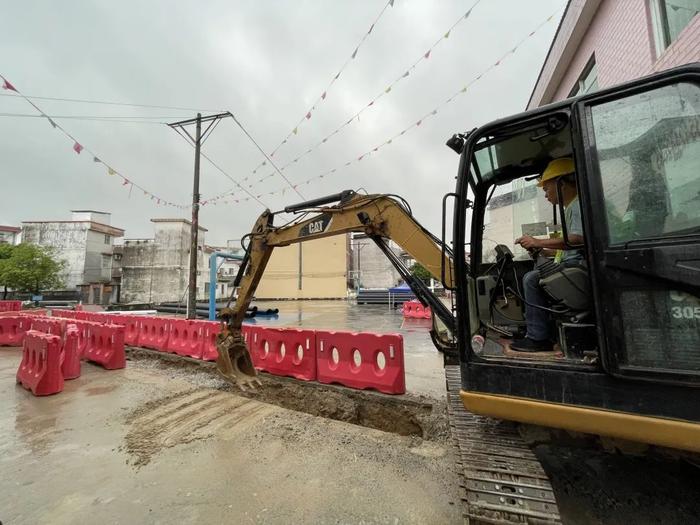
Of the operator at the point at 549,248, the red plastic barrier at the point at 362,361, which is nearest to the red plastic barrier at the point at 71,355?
the red plastic barrier at the point at 362,361

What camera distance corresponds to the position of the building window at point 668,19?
4488mm

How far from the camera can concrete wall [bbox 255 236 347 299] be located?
4197cm

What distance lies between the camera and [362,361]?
5.33m

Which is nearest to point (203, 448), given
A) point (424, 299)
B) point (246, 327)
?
point (424, 299)

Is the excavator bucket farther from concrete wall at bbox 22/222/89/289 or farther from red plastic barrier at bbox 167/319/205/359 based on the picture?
concrete wall at bbox 22/222/89/289

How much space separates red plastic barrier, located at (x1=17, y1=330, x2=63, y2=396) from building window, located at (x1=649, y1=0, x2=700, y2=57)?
409 inches

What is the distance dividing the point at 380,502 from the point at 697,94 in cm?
348

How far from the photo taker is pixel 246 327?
22.4 feet

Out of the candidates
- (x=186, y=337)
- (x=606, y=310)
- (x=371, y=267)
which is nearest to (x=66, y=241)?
(x=371, y=267)

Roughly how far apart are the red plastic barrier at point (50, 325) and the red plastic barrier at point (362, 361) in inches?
233

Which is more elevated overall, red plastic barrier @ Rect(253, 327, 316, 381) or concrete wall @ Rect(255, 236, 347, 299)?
concrete wall @ Rect(255, 236, 347, 299)

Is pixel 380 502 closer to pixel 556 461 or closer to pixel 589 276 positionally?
pixel 556 461

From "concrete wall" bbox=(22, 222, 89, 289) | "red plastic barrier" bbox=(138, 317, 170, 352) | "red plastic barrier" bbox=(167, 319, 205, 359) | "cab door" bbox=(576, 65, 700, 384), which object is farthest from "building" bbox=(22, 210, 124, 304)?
"cab door" bbox=(576, 65, 700, 384)

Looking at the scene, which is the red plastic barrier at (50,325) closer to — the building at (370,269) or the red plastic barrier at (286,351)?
the red plastic barrier at (286,351)
